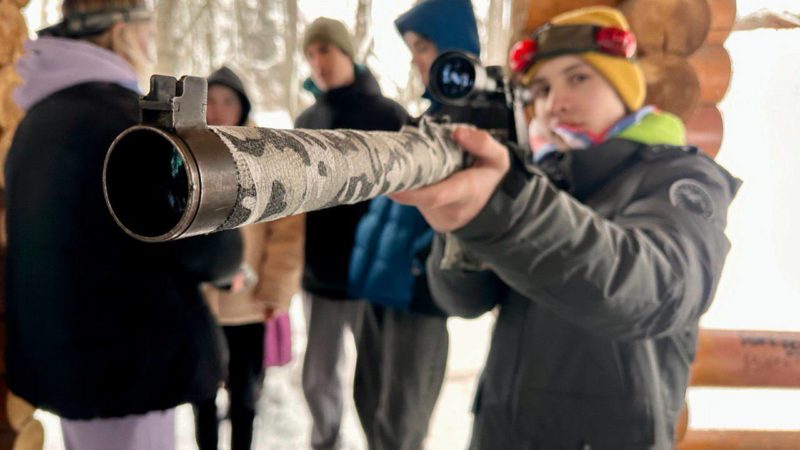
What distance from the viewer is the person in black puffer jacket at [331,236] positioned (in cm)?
223

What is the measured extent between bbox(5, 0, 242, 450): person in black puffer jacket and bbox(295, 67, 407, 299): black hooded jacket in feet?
2.77

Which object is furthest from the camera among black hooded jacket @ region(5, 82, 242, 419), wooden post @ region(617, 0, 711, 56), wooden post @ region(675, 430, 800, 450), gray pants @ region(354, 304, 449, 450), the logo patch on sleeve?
wooden post @ region(675, 430, 800, 450)

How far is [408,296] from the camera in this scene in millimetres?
1905

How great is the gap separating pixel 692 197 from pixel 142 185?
103 cm

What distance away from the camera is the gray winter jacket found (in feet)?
2.85

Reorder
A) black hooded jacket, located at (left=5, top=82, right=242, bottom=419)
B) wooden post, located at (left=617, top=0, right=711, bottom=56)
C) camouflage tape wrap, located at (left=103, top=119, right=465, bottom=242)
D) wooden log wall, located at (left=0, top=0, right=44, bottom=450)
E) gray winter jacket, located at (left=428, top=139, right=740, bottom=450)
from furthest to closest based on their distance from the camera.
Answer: wooden post, located at (left=617, top=0, right=711, bottom=56), wooden log wall, located at (left=0, top=0, right=44, bottom=450), black hooded jacket, located at (left=5, top=82, right=242, bottom=419), gray winter jacket, located at (left=428, top=139, right=740, bottom=450), camouflage tape wrap, located at (left=103, top=119, right=465, bottom=242)

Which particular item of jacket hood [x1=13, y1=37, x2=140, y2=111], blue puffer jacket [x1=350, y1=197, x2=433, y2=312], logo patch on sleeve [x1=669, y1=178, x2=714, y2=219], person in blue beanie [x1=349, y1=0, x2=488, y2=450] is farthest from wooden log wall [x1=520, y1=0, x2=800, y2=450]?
jacket hood [x1=13, y1=37, x2=140, y2=111]

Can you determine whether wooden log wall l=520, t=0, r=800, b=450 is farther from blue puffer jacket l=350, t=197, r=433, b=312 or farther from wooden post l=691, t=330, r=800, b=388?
blue puffer jacket l=350, t=197, r=433, b=312

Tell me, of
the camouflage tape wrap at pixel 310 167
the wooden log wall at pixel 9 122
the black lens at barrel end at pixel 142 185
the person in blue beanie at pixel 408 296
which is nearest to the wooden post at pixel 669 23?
the person in blue beanie at pixel 408 296

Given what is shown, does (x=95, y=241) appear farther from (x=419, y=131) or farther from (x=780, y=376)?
(x=780, y=376)

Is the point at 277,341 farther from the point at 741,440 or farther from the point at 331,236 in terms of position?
the point at 741,440

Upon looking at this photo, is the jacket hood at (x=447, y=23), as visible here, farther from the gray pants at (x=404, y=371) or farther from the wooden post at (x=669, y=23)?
the gray pants at (x=404, y=371)

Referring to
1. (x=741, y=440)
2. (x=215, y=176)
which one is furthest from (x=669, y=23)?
(x=215, y=176)

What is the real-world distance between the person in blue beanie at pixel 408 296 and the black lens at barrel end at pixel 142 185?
1.46 m
